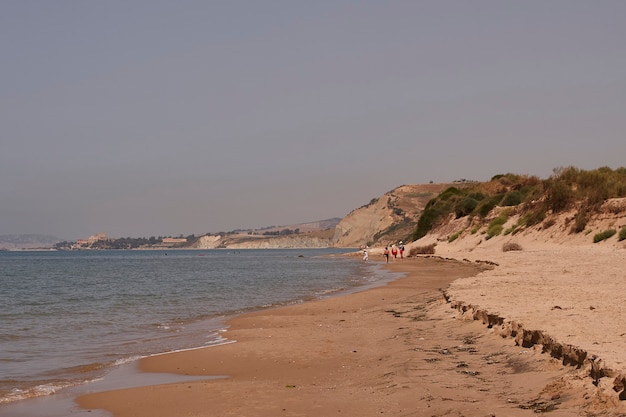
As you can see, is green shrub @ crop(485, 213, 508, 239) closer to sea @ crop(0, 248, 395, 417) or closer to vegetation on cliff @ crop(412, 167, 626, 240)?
vegetation on cliff @ crop(412, 167, 626, 240)

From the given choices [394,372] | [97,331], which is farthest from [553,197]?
[394,372]

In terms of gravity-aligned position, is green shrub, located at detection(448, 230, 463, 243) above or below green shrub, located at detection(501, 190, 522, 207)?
below

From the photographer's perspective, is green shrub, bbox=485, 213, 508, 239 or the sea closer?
the sea

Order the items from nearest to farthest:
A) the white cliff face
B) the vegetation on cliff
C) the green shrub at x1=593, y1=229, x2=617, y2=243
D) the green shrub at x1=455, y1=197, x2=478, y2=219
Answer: the green shrub at x1=593, y1=229, x2=617, y2=243 < the vegetation on cliff < the green shrub at x1=455, y1=197, x2=478, y2=219 < the white cliff face

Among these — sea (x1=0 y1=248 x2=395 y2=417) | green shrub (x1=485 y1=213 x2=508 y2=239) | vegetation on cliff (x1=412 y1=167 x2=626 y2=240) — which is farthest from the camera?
green shrub (x1=485 y1=213 x2=508 y2=239)

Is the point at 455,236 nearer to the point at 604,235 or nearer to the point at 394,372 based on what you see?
the point at 604,235

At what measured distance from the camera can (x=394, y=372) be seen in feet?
28.2

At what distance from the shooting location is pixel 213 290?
29953mm

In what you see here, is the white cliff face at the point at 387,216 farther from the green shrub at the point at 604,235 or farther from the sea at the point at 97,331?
the sea at the point at 97,331

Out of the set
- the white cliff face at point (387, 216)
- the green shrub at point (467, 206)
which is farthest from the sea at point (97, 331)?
the white cliff face at point (387, 216)

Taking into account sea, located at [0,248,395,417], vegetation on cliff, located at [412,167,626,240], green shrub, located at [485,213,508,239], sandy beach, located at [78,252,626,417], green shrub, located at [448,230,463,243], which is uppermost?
vegetation on cliff, located at [412,167,626,240]

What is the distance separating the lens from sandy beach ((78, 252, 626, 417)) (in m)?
6.43

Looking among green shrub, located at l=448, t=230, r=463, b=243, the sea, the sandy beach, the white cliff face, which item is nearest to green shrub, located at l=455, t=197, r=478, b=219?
green shrub, located at l=448, t=230, r=463, b=243

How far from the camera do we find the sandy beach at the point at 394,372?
6.43 meters
